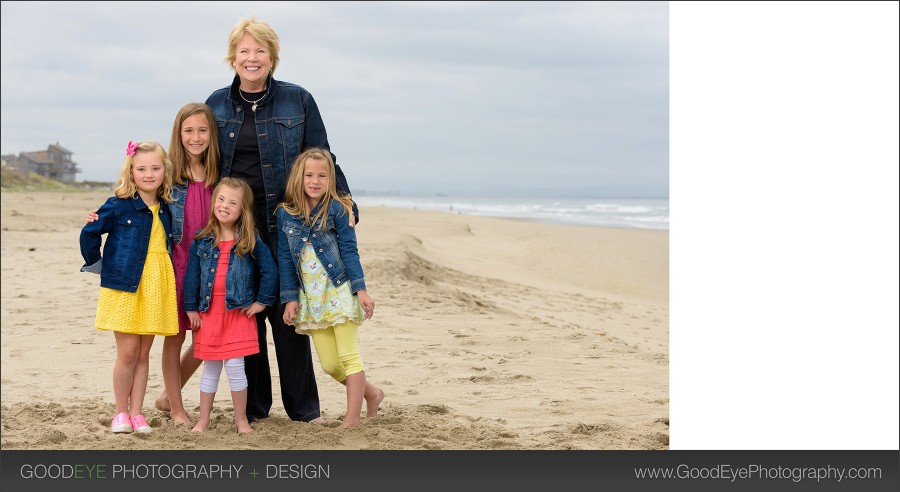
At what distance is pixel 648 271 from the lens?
48.6 ft

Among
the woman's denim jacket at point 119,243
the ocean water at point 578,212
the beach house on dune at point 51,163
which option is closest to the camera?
the woman's denim jacket at point 119,243

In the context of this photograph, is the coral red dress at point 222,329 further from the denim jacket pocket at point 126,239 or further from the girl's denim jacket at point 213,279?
the denim jacket pocket at point 126,239

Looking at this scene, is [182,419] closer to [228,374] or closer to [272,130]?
[228,374]

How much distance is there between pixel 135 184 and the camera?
13.6ft

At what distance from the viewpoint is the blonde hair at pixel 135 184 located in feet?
13.4

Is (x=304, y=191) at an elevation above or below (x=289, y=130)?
below

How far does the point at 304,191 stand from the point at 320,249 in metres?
0.28

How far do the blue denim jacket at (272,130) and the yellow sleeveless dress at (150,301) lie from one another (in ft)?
1.59

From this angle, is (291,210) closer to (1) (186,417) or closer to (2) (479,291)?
(1) (186,417)

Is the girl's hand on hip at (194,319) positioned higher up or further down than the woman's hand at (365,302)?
further down

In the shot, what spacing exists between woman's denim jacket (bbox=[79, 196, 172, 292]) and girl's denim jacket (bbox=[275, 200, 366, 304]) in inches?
24.0

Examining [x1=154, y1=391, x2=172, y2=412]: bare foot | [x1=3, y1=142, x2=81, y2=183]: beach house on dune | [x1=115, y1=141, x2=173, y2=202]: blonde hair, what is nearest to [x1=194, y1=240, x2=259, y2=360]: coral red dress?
[x1=115, y1=141, x2=173, y2=202]: blonde hair

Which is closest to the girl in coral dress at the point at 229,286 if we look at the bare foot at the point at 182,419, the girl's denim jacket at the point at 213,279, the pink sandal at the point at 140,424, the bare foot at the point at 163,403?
the girl's denim jacket at the point at 213,279

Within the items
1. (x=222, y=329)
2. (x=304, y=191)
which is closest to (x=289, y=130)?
(x=304, y=191)
